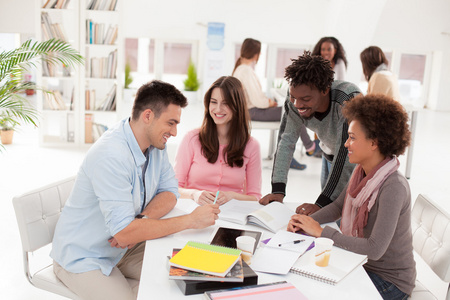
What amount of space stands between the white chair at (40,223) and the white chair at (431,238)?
1513mm

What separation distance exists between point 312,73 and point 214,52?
9042 mm

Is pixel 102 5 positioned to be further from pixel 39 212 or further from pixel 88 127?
pixel 39 212

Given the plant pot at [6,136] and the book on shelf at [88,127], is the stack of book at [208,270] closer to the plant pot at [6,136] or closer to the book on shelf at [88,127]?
the book on shelf at [88,127]

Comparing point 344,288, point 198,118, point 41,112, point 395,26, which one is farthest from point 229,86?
point 395,26

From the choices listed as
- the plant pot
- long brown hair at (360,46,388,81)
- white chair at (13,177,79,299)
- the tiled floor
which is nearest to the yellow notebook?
white chair at (13,177,79,299)

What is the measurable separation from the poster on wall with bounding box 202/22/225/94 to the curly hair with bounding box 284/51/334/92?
8714 mm

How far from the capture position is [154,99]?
2061 millimetres

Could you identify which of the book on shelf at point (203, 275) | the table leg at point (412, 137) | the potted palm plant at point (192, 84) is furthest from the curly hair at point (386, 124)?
the potted palm plant at point (192, 84)

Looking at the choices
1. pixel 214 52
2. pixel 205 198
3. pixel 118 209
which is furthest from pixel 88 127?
pixel 214 52

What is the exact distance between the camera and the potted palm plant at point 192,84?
38.7 ft

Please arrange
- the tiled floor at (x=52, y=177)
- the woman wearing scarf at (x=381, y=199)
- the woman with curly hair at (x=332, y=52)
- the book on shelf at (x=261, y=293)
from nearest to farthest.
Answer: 1. the book on shelf at (x=261, y=293)
2. the woman wearing scarf at (x=381, y=199)
3. the tiled floor at (x=52, y=177)
4. the woman with curly hair at (x=332, y=52)

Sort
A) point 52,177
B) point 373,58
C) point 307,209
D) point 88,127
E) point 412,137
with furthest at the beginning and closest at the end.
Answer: point 88,127 < point 412,137 < point 373,58 < point 52,177 < point 307,209

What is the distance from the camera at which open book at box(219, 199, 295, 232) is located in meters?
2.10

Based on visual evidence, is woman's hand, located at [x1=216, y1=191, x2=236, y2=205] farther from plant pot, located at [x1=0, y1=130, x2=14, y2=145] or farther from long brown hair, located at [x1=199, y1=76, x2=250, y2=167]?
plant pot, located at [x1=0, y1=130, x2=14, y2=145]
